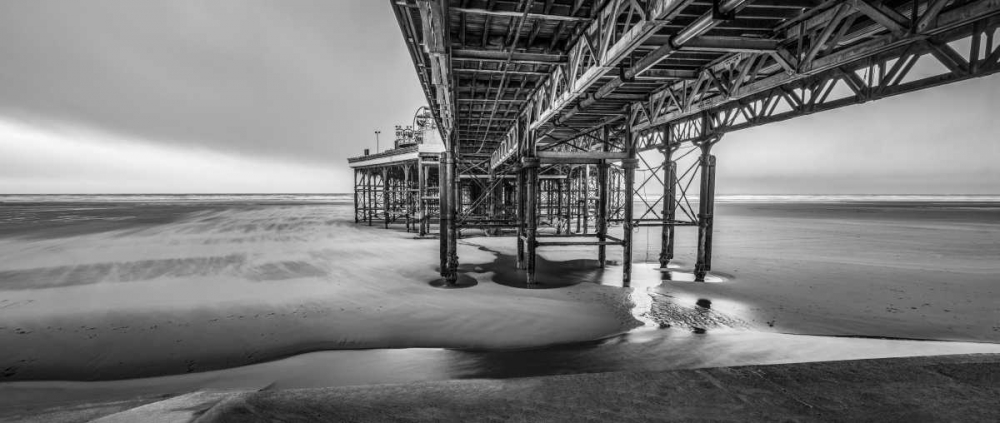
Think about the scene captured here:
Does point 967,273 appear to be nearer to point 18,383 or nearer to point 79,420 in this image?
point 79,420

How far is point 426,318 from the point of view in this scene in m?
7.84

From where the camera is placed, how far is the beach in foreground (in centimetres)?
564

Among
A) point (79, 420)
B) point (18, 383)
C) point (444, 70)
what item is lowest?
point (18, 383)

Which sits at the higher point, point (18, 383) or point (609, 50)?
point (609, 50)

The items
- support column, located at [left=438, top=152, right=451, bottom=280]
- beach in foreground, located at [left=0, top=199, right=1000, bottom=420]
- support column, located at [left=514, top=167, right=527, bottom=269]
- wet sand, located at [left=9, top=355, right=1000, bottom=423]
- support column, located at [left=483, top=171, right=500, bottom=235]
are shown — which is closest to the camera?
wet sand, located at [left=9, top=355, right=1000, bottom=423]

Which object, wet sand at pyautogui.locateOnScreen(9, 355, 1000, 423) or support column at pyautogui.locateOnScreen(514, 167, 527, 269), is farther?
support column at pyautogui.locateOnScreen(514, 167, 527, 269)

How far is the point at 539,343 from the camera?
6625 mm

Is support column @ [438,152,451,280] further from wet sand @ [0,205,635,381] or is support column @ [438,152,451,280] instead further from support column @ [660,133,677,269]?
support column @ [660,133,677,269]

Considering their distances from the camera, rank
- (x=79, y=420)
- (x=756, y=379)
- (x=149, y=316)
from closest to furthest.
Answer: (x=79, y=420), (x=756, y=379), (x=149, y=316)

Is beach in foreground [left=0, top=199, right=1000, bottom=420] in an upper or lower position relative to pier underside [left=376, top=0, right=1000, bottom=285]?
lower

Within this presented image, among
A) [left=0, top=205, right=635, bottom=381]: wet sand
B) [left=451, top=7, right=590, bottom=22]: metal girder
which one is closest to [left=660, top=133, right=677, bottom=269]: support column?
[left=0, top=205, right=635, bottom=381]: wet sand

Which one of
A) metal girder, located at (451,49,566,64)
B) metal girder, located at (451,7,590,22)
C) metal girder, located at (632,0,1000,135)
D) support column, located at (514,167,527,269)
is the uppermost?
metal girder, located at (451,7,590,22)

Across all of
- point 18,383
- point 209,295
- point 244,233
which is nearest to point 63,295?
point 209,295

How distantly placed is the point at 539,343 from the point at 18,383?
7.94 m
